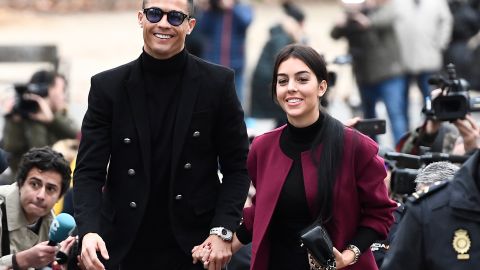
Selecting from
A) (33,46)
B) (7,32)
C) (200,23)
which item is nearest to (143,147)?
(200,23)

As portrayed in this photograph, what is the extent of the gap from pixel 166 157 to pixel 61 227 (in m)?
0.76

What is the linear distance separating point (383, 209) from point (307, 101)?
0.59 m

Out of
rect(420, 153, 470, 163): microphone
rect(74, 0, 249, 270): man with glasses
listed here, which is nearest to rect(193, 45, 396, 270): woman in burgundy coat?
rect(74, 0, 249, 270): man with glasses

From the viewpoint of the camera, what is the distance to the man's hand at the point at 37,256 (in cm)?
808

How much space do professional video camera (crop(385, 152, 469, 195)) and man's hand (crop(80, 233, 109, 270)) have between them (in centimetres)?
216

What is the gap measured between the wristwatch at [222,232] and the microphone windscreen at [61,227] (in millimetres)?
823

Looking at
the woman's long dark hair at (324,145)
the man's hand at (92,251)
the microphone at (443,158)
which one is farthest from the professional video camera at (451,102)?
the man's hand at (92,251)

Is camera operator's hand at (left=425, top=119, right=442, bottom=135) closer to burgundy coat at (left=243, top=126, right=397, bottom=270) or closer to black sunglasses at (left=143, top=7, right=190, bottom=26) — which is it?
burgundy coat at (left=243, top=126, right=397, bottom=270)

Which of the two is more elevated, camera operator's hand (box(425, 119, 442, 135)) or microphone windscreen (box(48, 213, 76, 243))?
camera operator's hand (box(425, 119, 442, 135))

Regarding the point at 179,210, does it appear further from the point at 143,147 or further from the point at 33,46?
the point at 33,46

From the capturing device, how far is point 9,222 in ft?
27.9

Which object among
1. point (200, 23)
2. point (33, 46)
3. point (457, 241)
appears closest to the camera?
point (457, 241)

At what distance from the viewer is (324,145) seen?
7.17 m

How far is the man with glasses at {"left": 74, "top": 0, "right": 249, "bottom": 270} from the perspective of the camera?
7.42 metres
